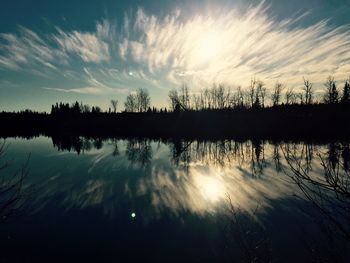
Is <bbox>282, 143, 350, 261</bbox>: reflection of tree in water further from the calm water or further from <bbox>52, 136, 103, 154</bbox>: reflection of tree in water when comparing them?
<bbox>52, 136, 103, 154</bbox>: reflection of tree in water

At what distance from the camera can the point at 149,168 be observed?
81.0 ft

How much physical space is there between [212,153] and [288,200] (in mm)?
18493

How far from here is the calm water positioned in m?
8.79

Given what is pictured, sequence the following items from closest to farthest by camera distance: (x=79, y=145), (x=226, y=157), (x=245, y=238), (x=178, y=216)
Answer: (x=245, y=238), (x=178, y=216), (x=226, y=157), (x=79, y=145)

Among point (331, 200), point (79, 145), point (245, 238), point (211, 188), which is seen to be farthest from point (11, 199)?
point (79, 145)

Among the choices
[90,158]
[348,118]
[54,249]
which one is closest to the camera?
[54,249]

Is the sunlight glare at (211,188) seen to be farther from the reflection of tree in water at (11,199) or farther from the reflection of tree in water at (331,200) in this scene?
the reflection of tree in water at (11,199)

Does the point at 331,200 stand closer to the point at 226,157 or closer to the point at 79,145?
the point at 226,157

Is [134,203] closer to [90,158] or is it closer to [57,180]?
[57,180]

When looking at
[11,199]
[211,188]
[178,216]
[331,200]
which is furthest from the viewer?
[211,188]

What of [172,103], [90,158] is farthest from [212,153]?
[172,103]

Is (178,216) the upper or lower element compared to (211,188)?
lower

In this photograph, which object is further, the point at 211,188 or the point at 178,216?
the point at 211,188

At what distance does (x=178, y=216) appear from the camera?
1234cm
